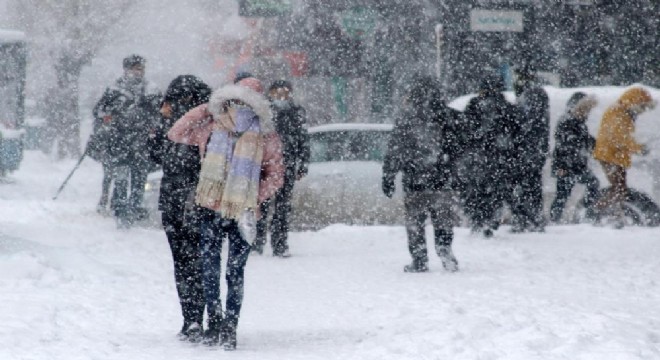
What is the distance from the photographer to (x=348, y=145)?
15.2 m

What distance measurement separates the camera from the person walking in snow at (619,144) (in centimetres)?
1479

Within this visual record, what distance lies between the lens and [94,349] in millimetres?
7031

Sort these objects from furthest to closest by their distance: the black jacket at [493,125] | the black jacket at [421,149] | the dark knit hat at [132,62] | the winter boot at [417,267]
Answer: the dark knit hat at [132,62] → the black jacket at [493,125] → the winter boot at [417,267] → the black jacket at [421,149]

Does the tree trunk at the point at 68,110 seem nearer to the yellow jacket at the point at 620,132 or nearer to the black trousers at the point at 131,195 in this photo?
the black trousers at the point at 131,195

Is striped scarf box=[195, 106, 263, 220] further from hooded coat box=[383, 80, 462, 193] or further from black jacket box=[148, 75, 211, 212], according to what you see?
hooded coat box=[383, 80, 462, 193]

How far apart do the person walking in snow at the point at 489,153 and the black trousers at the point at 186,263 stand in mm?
6487

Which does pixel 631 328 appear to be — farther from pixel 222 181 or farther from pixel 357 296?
pixel 357 296

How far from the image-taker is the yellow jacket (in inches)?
582

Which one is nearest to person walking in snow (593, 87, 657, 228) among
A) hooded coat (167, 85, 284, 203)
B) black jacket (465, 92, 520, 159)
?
black jacket (465, 92, 520, 159)

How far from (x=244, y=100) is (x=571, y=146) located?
337 inches

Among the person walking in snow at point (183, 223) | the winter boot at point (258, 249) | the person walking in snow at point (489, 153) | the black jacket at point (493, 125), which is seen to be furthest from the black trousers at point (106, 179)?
the person walking in snow at point (183, 223)

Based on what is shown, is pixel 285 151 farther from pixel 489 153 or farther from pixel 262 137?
pixel 262 137

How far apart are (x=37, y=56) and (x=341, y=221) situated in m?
36.1

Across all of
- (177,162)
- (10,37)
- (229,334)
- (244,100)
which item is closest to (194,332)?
(229,334)
